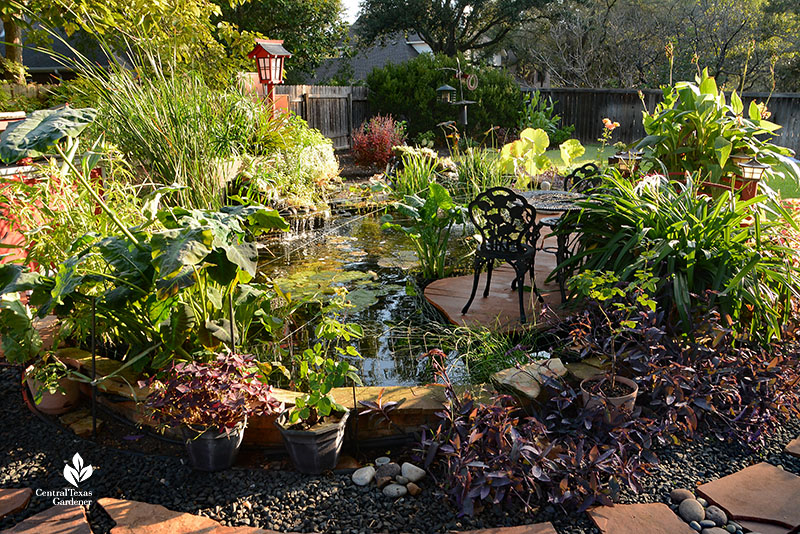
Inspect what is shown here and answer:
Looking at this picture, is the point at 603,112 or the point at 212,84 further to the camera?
the point at 603,112

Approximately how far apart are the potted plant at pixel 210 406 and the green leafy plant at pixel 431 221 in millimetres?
2163

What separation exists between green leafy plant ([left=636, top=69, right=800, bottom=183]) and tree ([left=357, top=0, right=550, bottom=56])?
1659 cm

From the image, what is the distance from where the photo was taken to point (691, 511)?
80.4 inches

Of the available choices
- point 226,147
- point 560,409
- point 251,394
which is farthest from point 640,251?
point 226,147

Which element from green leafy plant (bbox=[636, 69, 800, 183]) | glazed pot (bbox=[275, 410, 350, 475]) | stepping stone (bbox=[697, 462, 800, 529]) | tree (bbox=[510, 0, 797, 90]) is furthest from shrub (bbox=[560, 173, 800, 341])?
tree (bbox=[510, 0, 797, 90])

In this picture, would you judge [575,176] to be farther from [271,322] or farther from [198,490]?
[198,490]

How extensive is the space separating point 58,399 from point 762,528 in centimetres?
283

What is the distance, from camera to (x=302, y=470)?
226 centimetres

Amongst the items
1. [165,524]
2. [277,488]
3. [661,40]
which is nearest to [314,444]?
[277,488]

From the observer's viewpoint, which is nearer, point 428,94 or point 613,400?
point 613,400

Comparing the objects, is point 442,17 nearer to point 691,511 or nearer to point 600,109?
point 600,109

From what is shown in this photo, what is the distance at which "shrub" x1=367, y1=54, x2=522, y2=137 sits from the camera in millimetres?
13492

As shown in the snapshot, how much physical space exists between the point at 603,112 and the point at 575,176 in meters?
10.5

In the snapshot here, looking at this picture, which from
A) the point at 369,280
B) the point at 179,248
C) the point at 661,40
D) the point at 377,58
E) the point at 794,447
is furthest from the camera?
the point at 377,58
